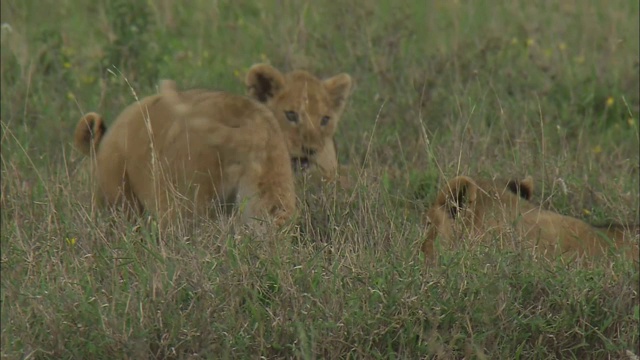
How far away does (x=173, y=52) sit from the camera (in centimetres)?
950

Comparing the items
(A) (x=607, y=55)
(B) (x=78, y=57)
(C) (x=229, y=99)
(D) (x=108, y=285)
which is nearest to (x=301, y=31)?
(B) (x=78, y=57)

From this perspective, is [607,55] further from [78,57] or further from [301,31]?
[78,57]

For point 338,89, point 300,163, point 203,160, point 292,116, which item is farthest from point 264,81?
point 203,160

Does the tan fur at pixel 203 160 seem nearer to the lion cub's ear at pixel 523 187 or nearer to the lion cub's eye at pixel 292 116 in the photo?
the lion cub's ear at pixel 523 187

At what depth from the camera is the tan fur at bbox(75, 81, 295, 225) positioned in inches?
222

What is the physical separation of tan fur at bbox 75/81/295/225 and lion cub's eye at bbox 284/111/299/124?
1621 mm

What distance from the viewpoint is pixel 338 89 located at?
7949 mm

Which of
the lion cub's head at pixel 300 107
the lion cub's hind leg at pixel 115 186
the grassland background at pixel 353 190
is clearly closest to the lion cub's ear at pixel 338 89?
the lion cub's head at pixel 300 107

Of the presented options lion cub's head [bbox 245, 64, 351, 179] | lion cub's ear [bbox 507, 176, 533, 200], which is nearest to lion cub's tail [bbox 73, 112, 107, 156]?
lion cub's head [bbox 245, 64, 351, 179]

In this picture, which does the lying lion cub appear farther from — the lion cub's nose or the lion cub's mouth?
the lion cub's nose

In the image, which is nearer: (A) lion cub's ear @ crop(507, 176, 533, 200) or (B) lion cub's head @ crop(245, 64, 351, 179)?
(A) lion cub's ear @ crop(507, 176, 533, 200)

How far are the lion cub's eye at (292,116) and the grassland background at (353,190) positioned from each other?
50 centimetres

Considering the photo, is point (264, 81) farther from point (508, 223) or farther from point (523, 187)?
point (508, 223)

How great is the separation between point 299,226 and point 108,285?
0.97 meters
